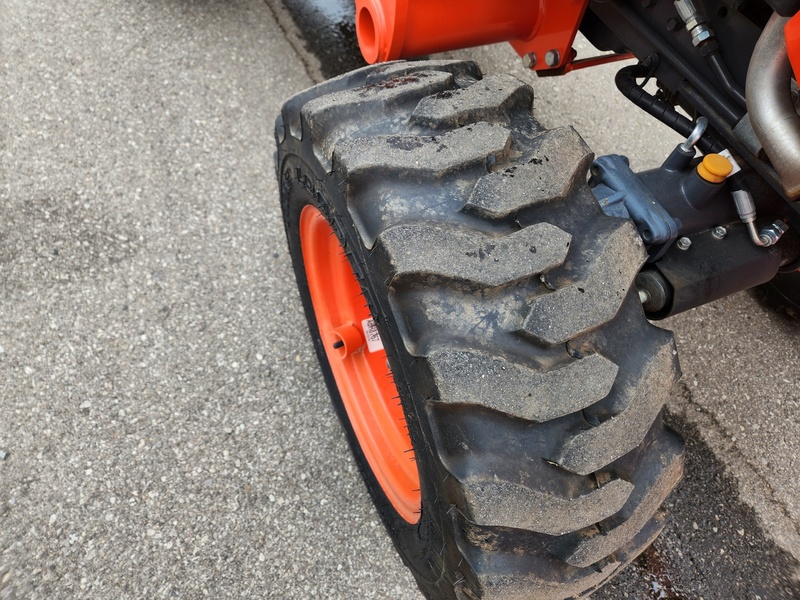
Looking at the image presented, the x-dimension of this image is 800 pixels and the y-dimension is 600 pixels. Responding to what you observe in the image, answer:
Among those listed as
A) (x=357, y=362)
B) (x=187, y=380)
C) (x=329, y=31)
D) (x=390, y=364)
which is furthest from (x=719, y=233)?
(x=329, y=31)

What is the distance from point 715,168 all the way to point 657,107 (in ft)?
0.85

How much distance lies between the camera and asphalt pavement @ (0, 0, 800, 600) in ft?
4.93

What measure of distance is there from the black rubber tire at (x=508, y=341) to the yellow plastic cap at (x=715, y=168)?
0.86 ft

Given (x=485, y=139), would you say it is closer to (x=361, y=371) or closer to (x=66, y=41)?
(x=361, y=371)

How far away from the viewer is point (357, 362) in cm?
174

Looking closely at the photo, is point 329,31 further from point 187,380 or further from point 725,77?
point 725,77

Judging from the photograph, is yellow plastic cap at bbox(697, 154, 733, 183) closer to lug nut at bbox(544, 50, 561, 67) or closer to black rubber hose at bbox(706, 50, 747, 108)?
black rubber hose at bbox(706, 50, 747, 108)

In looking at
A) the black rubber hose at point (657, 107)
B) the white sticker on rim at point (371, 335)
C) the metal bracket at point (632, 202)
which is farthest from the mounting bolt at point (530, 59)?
the white sticker on rim at point (371, 335)

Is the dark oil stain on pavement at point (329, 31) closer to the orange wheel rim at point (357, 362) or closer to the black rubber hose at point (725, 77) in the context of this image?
the orange wheel rim at point (357, 362)

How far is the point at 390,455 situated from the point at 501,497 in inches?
27.6

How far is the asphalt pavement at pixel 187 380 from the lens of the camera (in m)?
1.50

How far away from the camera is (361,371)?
1.73 meters

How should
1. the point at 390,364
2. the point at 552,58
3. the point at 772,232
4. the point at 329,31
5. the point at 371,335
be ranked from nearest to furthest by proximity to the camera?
the point at 390,364
the point at 772,232
the point at 552,58
the point at 371,335
the point at 329,31

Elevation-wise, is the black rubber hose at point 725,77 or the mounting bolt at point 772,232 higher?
the black rubber hose at point 725,77
